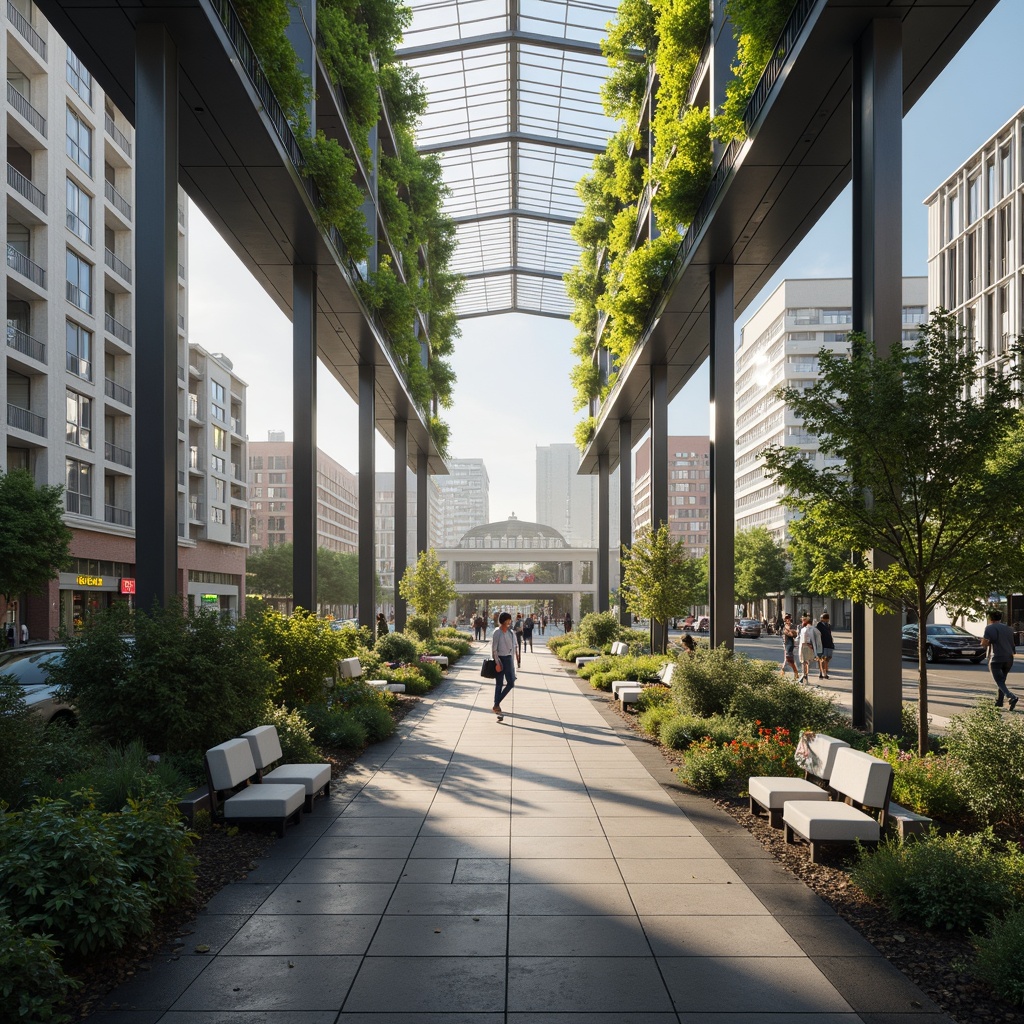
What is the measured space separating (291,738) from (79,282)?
34.0 metres

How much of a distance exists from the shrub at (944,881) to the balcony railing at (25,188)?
3629 centimetres

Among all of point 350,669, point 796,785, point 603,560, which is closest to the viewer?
point 796,785

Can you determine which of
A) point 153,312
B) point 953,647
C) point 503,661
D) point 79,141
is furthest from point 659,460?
point 79,141

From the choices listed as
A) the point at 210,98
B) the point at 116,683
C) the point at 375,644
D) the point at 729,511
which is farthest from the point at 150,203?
the point at 375,644

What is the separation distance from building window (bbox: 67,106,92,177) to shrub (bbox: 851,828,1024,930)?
4090cm

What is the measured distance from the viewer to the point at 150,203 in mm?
11141

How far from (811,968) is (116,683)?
734cm

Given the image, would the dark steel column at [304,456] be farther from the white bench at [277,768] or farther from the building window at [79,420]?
the building window at [79,420]

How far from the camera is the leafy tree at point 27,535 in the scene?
82.6 feet

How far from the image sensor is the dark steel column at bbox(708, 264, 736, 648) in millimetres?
18312

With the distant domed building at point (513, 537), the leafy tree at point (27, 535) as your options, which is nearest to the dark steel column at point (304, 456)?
the leafy tree at point (27, 535)

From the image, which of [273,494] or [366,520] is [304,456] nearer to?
[366,520]

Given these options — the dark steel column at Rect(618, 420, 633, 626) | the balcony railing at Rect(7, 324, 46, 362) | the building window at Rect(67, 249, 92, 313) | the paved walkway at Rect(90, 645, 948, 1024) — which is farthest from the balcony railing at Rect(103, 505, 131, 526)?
the paved walkway at Rect(90, 645, 948, 1024)

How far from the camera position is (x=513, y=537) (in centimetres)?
9856
